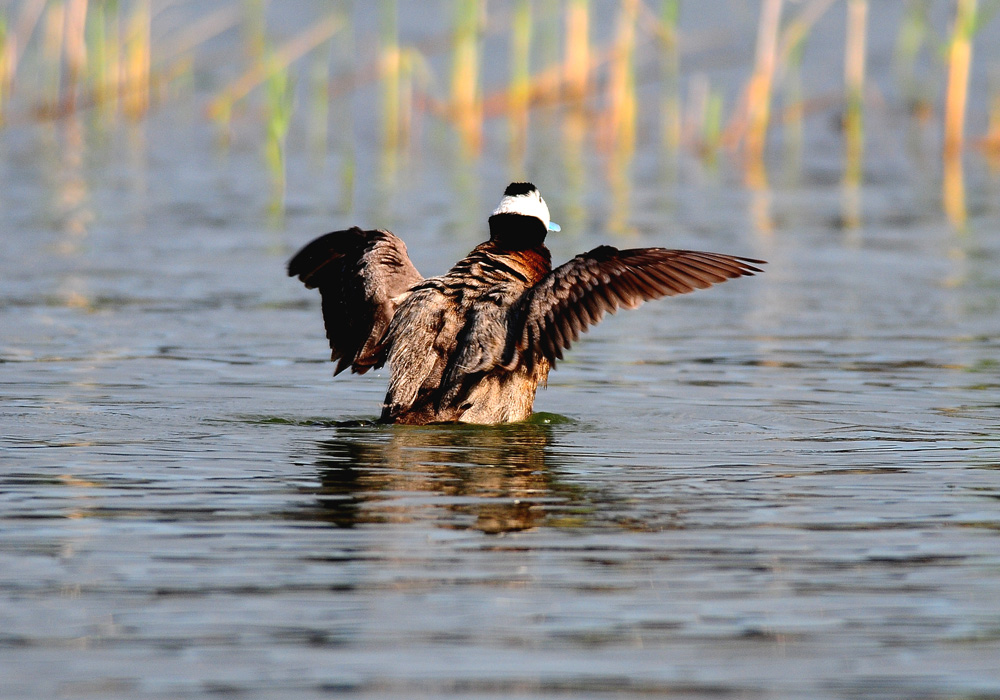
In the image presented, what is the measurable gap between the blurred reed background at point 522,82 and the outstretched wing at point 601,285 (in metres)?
7.77

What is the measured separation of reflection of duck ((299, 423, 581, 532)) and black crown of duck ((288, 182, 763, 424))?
0.68 ft

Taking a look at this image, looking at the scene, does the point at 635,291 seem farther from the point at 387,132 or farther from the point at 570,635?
the point at 387,132

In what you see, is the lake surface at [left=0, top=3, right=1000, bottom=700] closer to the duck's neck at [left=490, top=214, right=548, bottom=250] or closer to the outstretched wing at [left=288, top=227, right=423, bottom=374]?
the outstretched wing at [left=288, top=227, right=423, bottom=374]

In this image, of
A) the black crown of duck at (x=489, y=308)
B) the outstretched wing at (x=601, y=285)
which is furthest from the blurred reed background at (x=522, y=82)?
the outstretched wing at (x=601, y=285)

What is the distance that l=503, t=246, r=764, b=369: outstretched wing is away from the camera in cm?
805

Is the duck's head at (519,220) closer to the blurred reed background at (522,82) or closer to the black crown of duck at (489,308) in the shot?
the black crown of duck at (489,308)

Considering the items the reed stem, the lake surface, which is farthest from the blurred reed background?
the lake surface

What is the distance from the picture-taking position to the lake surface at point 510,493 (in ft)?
14.6

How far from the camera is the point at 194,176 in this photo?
19.4 metres

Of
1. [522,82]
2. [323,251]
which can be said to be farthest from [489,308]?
[522,82]

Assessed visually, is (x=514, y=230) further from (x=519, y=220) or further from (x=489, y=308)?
(x=489, y=308)

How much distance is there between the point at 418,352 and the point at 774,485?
231 centimetres

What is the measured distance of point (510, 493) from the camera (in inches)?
256

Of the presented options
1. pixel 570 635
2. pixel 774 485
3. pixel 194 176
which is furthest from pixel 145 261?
pixel 570 635
